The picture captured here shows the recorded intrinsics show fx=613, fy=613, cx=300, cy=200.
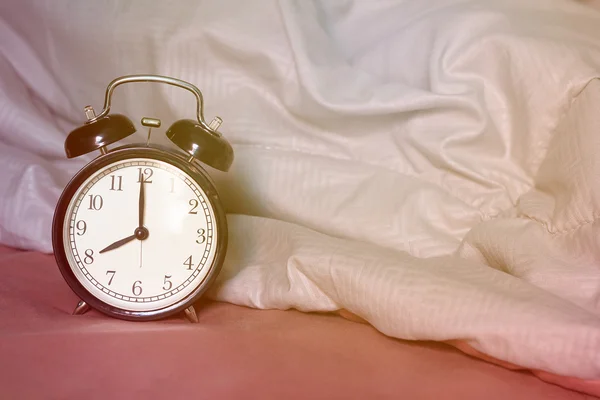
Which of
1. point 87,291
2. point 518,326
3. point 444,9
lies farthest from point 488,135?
point 87,291

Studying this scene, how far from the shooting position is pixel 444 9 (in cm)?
92

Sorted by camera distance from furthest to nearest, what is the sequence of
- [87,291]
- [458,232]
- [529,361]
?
[458,232] → [87,291] → [529,361]

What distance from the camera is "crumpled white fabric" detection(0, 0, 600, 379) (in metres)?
0.75

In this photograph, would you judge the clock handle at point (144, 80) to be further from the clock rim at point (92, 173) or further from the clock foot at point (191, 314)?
the clock foot at point (191, 314)

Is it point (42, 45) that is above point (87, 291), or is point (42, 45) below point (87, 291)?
above

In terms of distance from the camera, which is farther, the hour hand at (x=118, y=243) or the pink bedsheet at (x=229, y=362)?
the hour hand at (x=118, y=243)

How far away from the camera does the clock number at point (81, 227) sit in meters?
0.75

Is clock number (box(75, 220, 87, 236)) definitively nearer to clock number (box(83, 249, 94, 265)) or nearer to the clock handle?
clock number (box(83, 249, 94, 265))

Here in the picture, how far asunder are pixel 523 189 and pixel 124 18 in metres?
0.66

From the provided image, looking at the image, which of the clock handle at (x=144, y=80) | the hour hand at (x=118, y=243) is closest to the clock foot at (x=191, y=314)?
the hour hand at (x=118, y=243)

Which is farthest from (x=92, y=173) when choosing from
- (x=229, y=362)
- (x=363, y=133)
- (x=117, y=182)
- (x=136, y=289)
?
(x=363, y=133)

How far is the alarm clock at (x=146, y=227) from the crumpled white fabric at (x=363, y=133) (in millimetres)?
82

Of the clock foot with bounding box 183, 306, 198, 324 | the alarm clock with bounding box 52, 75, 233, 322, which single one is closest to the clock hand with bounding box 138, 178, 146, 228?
the alarm clock with bounding box 52, 75, 233, 322

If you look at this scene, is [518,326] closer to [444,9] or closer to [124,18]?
[444,9]
